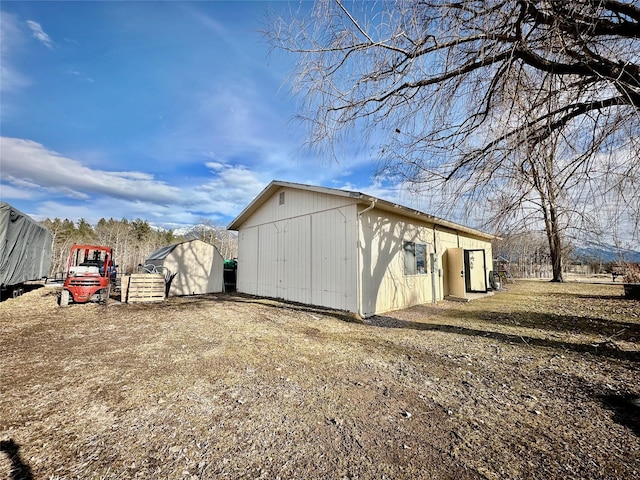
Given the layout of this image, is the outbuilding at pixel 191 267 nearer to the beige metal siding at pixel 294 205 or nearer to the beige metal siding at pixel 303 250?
the beige metal siding at pixel 303 250

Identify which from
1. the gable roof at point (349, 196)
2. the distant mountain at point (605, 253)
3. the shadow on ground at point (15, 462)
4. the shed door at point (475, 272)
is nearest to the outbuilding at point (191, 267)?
the gable roof at point (349, 196)

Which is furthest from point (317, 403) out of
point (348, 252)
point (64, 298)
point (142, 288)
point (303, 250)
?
point (64, 298)

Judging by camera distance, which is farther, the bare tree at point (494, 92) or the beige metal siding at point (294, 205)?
the beige metal siding at point (294, 205)

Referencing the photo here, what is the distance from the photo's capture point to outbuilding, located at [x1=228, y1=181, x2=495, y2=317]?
26.1ft

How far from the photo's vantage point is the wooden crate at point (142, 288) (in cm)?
967

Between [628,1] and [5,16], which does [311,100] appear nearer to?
[628,1]

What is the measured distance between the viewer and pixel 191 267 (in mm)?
12883

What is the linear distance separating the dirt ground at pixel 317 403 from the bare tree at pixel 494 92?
221 cm

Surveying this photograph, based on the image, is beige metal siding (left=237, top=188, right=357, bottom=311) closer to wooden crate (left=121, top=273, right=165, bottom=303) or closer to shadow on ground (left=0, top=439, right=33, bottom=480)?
wooden crate (left=121, top=273, right=165, bottom=303)

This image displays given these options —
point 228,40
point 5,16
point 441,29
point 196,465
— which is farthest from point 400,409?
point 5,16

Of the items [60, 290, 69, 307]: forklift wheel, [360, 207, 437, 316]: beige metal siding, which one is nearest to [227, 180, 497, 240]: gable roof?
[360, 207, 437, 316]: beige metal siding

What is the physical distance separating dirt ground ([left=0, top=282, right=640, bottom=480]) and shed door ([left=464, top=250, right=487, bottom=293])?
21.7 feet

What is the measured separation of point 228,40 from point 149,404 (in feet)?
14.6

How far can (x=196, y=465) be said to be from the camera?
6.64 ft
